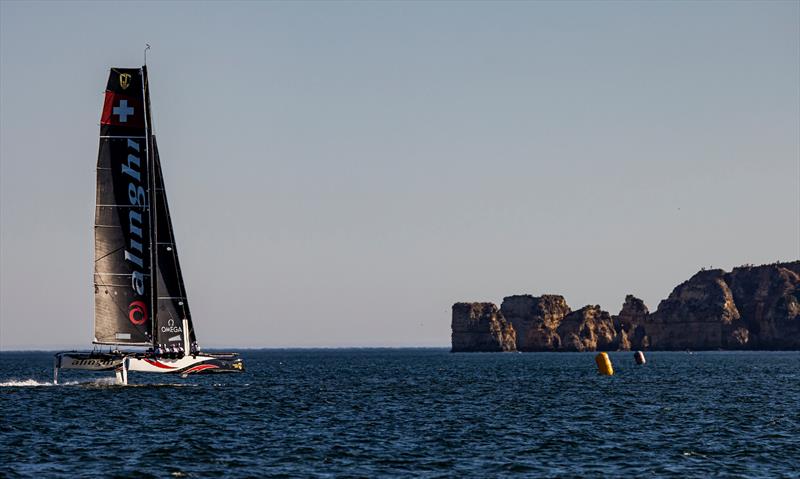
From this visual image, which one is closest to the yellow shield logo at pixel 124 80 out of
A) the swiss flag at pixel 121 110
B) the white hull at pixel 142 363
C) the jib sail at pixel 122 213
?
the jib sail at pixel 122 213

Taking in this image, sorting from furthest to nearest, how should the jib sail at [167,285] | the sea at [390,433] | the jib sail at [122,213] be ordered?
the jib sail at [167,285], the jib sail at [122,213], the sea at [390,433]

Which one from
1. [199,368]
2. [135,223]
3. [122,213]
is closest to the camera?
[122,213]

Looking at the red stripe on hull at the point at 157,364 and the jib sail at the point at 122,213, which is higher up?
the jib sail at the point at 122,213

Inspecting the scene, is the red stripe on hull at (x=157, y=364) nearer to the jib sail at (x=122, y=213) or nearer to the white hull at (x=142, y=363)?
the white hull at (x=142, y=363)

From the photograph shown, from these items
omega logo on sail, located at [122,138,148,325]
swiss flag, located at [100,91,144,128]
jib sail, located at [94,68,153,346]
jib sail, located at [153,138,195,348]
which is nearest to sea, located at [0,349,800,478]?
jib sail, located at [153,138,195,348]

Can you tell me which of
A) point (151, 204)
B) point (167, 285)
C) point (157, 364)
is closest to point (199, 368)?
point (157, 364)

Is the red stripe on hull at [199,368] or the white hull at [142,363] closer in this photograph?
the white hull at [142,363]

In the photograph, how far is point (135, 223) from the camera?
6456 cm

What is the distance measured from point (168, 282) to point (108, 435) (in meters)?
23.9

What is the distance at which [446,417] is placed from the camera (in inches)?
2130

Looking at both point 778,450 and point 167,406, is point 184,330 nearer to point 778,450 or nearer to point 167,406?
point 167,406

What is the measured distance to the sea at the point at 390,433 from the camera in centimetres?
3678

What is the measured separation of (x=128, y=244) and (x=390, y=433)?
24522 millimetres

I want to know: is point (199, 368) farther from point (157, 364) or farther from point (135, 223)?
point (135, 223)
